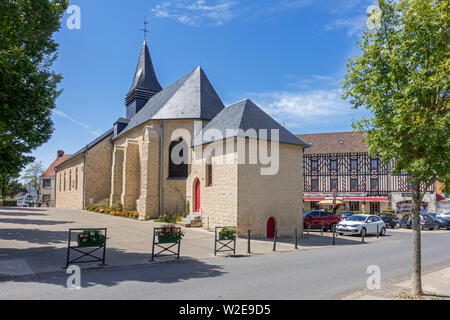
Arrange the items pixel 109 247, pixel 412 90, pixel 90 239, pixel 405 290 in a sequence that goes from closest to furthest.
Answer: pixel 412 90 → pixel 405 290 → pixel 90 239 → pixel 109 247

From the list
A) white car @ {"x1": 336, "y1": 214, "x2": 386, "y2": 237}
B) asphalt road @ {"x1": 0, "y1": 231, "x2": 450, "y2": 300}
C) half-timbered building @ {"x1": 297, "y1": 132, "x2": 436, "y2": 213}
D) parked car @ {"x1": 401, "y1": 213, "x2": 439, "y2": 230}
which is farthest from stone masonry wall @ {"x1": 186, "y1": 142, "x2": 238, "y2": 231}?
half-timbered building @ {"x1": 297, "y1": 132, "x2": 436, "y2": 213}

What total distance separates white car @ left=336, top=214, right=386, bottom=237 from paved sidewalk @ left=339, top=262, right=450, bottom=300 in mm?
10318

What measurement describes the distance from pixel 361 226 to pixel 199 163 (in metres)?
9.70

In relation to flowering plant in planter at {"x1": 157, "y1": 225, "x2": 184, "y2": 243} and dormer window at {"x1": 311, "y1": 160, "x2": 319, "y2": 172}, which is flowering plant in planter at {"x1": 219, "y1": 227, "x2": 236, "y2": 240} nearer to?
flowering plant in planter at {"x1": 157, "y1": 225, "x2": 184, "y2": 243}

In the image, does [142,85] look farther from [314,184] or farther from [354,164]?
[354,164]

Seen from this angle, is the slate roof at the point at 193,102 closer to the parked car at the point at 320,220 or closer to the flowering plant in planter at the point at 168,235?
the parked car at the point at 320,220

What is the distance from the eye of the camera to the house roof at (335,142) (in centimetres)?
3847

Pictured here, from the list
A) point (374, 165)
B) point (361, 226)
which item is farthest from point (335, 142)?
point (361, 226)

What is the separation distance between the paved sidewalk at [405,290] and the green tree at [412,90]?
326 millimetres

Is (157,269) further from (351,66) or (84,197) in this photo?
(84,197)

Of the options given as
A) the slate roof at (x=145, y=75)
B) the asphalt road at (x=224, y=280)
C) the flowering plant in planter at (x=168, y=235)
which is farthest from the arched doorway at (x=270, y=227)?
the slate roof at (x=145, y=75)

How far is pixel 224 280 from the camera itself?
711cm

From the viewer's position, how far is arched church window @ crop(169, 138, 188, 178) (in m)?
21.4
